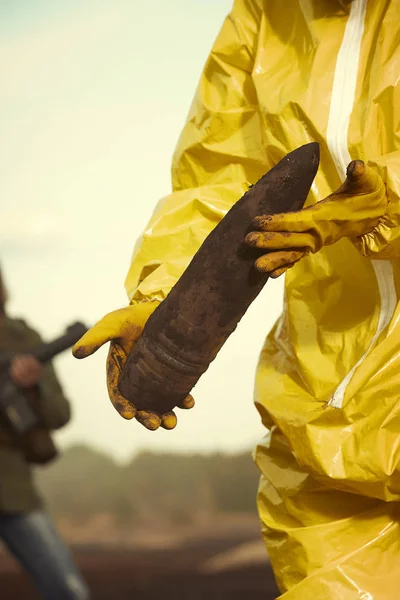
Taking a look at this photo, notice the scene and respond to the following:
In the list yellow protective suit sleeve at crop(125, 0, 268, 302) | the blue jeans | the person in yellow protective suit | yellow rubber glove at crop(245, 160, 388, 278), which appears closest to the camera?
yellow rubber glove at crop(245, 160, 388, 278)

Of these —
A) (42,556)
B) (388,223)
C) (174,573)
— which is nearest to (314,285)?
(388,223)

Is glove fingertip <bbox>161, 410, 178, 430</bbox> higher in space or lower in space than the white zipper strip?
lower

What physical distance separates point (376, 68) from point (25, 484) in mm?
1614

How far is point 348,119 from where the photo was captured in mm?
975

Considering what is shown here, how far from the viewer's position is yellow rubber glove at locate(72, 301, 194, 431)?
3.21ft

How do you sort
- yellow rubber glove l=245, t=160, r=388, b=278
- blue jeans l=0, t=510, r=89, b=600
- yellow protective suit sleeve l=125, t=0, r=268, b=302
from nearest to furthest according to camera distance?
yellow rubber glove l=245, t=160, r=388, b=278, yellow protective suit sleeve l=125, t=0, r=268, b=302, blue jeans l=0, t=510, r=89, b=600

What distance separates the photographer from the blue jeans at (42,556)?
7.11 feet

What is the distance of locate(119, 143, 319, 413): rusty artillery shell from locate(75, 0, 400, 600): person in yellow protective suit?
4 cm

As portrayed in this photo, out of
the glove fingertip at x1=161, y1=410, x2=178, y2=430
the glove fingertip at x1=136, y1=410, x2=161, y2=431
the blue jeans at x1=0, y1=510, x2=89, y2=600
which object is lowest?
the blue jeans at x1=0, y1=510, x2=89, y2=600

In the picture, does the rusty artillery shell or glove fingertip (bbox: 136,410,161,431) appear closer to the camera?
the rusty artillery shell

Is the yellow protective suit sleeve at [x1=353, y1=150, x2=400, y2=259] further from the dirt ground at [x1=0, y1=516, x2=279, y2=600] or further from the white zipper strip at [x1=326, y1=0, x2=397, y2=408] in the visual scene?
the dirt ground at [x1=0, y1=516, x2=279, y2=600]

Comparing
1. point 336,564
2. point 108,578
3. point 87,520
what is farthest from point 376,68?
point 87,520

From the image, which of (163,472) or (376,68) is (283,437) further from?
(163,472)

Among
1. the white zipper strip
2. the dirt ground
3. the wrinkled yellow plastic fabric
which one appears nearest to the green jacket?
the dirt ground
